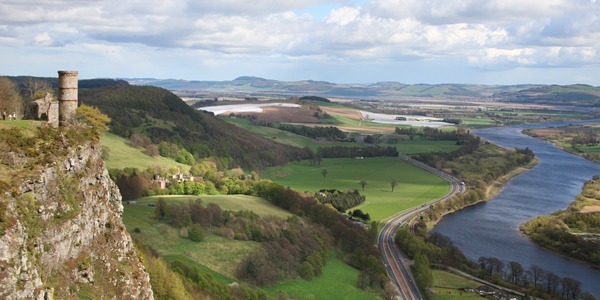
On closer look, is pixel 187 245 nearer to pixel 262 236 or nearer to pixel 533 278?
pixel 262 236

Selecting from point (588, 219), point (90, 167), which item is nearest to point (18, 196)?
point (90, 167)

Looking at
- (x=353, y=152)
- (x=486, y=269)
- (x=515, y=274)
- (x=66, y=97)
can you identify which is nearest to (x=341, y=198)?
(x=486, y=269)

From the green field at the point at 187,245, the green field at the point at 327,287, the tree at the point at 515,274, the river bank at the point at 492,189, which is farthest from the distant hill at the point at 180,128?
the tree at the point at 515,274

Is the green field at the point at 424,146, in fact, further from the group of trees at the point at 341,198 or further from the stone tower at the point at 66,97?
the stone tower at the point at 66,97

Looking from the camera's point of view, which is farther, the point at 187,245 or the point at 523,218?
the point at 523,218

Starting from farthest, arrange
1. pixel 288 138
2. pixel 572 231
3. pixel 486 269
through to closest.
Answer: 1. pixel 288 138
2. pixel 572 231
3. pixel 486 269

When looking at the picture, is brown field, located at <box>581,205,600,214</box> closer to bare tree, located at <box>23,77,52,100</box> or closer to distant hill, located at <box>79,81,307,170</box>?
distant hill, located at <box>79,81,307,170</box>
